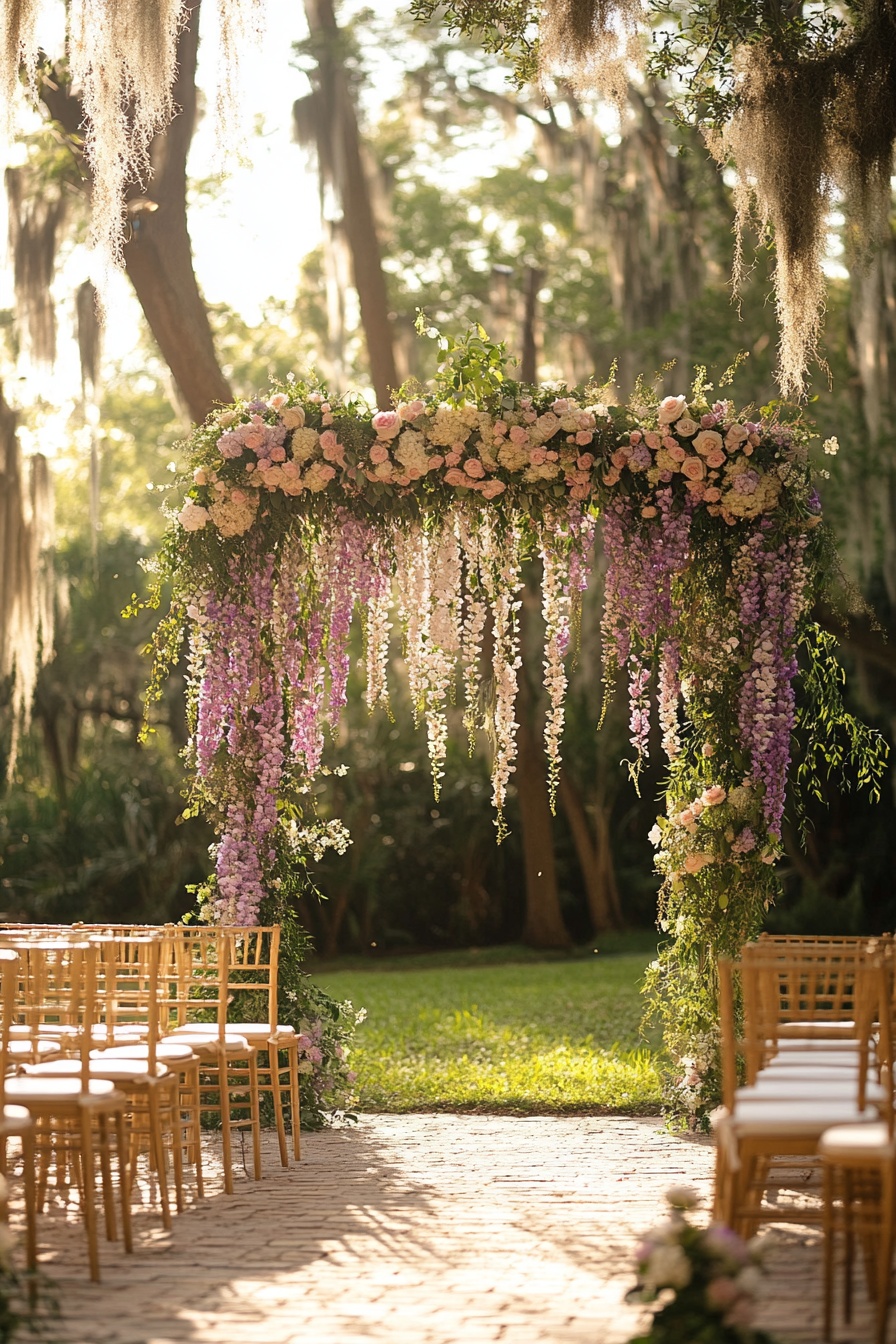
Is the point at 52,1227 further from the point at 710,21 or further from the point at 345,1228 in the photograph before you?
the point at 710,21

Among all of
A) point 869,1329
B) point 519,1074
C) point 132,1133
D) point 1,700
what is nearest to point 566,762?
point 1,700

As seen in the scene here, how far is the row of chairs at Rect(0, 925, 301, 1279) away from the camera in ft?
13.9

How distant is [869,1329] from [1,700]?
43.5 feet

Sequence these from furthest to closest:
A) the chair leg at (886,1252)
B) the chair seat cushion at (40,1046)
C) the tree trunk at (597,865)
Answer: the tree trunk at (597,865), the chair seat cushion at (40,1046), the chair leg at (886,1252)

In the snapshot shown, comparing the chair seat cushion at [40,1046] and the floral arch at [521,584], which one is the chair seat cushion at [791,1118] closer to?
the chair seat cushion at [40,1046]

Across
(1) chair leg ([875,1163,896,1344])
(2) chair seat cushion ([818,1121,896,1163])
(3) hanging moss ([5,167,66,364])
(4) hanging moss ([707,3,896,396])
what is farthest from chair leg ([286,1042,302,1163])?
(3) hanging moss ([5,167,66,364])

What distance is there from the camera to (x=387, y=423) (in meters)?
6.41

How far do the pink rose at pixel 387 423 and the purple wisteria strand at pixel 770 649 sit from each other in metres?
1.42

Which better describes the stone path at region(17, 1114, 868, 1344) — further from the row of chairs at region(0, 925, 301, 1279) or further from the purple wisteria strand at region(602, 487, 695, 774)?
the purple wisteria strand at region(602, 487, 695, 774)

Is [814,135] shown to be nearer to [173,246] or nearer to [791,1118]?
[173,246]

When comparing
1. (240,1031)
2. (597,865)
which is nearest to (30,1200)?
(240,1031)

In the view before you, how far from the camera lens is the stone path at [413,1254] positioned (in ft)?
12.1

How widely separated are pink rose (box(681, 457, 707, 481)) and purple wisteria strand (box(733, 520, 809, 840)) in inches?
12.6

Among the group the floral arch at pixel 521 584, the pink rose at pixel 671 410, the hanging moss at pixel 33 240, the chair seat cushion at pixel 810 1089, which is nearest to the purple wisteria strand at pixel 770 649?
the floral arch at pixel 521 584
